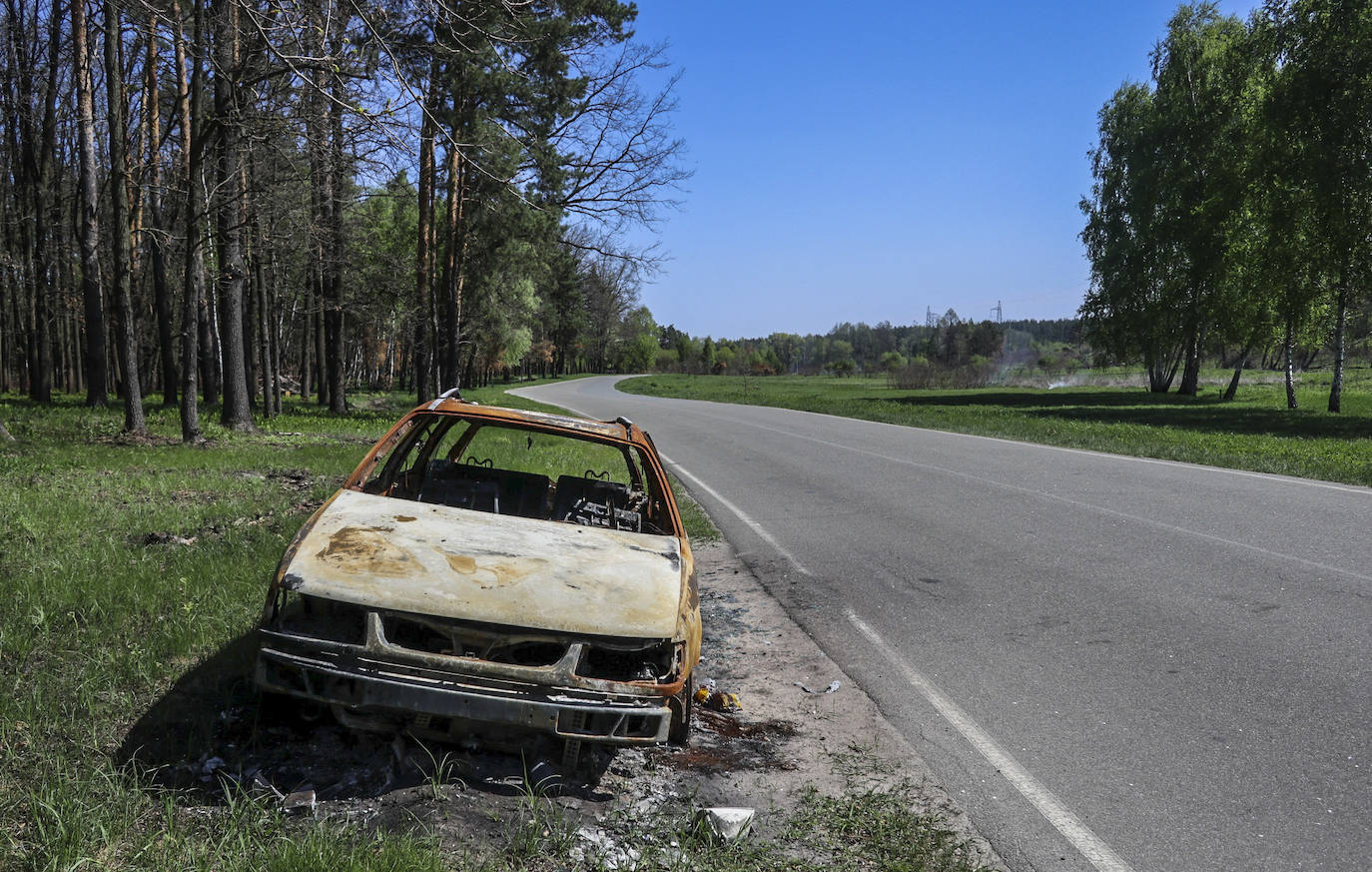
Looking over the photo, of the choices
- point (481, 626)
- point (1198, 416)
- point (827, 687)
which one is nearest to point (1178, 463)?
point (827, 687)

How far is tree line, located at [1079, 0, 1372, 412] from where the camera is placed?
23.8 meters

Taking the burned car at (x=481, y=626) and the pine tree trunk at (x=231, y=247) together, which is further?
the pine tree trunk at (x=231, y=247)

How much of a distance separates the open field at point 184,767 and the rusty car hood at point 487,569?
0.68 meters

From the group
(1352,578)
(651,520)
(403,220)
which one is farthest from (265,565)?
(403,220)

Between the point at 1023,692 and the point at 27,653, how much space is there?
17.4 feet

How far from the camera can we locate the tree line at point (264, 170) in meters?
9.06

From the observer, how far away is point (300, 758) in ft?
12.2

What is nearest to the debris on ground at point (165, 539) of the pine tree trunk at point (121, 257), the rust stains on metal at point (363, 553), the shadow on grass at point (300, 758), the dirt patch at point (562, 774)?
the shadow on grass at point (300, 758)

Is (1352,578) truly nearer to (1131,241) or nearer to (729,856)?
(729,856)

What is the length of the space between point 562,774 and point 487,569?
92 cm

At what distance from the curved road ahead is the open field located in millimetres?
814

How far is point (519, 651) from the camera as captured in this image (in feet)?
12.4

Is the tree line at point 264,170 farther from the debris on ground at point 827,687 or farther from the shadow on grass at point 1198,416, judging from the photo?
the shadow on grass at point 1198,416

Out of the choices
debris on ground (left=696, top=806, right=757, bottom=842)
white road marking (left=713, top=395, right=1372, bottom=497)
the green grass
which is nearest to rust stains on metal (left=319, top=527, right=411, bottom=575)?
debris on ground (left=696, top=806, right=757, bottom=842)
